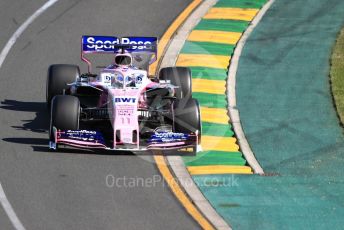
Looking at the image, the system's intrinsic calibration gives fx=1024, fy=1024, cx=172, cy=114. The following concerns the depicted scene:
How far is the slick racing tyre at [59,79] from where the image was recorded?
22.3 metres

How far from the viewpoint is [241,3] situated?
30500mm

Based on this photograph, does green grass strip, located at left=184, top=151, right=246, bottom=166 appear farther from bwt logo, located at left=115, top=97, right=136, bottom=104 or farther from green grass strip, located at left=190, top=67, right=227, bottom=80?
green grass strip, located at left=190, top=67, right=227, bottom=80

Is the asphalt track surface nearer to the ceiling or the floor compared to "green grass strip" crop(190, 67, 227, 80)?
nearer to the floor

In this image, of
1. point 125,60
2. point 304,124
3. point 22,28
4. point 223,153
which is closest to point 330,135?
point 304,124

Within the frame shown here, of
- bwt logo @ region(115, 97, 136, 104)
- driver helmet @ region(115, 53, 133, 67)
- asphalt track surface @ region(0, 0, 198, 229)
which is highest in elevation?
driver helmet @ region(115, 53, 133, 67)

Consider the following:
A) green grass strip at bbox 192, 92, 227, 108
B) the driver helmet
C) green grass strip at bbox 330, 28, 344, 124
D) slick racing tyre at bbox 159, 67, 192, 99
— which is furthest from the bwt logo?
green grass strip at bbox 330, 28, 344, 124

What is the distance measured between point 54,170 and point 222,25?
10430mm

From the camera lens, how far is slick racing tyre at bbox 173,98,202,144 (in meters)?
20.6

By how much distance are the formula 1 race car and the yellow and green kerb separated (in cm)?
59

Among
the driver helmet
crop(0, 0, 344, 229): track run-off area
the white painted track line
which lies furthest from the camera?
the driver helmet

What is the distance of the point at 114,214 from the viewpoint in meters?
17.9

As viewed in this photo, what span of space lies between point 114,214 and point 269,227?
271 centimetres

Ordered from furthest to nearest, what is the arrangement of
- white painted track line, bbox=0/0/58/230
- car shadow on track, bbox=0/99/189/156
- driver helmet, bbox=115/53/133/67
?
driver helmet, bbox=115/53/133/67, car shadow on track, bbox=0/99/189/156, white painted track line, bbox=0/0/58/230

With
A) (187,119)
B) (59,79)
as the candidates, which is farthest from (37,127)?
(187,119)
